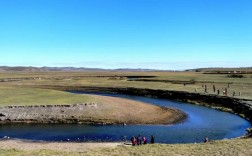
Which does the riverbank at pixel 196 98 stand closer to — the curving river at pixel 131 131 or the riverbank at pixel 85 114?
the curving river at pixel 131 131

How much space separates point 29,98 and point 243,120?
3871cm

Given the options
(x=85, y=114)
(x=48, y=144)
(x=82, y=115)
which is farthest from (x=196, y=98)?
(x=48, y=144)

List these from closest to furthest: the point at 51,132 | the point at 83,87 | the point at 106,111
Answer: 1. the point at 51,132
2. the point at 106,111
3. the point at 83,87

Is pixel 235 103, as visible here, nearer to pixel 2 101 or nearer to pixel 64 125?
pixel 64 125

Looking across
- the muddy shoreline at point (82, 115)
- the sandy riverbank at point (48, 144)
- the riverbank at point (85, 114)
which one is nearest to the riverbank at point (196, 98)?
the riverbank at point (85, 114)

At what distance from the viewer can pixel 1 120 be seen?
52500mm

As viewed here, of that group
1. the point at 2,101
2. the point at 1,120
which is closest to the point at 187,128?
the point at 1,120

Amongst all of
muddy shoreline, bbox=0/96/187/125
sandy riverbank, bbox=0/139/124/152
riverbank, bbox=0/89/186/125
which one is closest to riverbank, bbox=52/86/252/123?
riverbank, bbox=0/89/186/125

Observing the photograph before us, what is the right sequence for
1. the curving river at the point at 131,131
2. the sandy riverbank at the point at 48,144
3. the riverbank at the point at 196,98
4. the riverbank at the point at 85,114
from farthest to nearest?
the riverbank at the point at 196,98, the riverbank at the point at 85,114, the curving river at the point at 131,131, the sandy riverbank at the point at 48,144

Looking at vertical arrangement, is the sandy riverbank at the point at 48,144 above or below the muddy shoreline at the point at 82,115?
below

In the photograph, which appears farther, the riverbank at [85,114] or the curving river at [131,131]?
the riverbank at [85,114]

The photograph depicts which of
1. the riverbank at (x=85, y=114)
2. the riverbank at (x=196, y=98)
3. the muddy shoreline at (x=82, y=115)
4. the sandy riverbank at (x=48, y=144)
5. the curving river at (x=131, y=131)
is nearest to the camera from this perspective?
the sandy riverbank at (x=48, y=144)

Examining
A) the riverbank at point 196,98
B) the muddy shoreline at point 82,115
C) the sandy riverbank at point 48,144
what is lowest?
the sandy riverbank at point 48,144

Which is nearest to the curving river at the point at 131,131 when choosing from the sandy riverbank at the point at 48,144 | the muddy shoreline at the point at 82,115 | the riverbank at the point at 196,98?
the muddy shoreline at the point at 82,115
